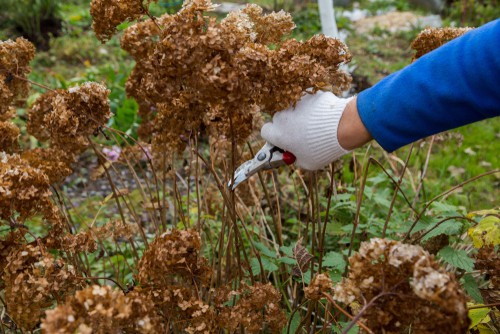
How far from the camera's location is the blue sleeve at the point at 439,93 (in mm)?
1468

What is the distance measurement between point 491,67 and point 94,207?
9.28ft

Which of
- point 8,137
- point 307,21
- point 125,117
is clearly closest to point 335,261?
point 8,137

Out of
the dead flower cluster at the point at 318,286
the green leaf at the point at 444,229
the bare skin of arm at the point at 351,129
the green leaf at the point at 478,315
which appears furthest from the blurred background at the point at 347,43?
the dead flower cluster at the point at 318,286

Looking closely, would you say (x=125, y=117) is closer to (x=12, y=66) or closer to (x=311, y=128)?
(x=12, y=66)

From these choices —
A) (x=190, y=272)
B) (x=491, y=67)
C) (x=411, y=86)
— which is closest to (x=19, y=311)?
(x=190, y=272)

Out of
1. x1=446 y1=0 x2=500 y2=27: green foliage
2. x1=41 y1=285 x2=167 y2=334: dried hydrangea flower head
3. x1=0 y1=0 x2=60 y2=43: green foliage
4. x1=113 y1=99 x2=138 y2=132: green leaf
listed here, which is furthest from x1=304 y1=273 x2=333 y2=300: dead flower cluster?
x1=446 y1=0 x2=500 y2=27: green foliage

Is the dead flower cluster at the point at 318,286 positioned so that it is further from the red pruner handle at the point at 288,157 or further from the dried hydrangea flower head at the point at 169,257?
the red pruner handle at the point at 288,157

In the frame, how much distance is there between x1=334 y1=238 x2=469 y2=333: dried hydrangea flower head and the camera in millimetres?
1033

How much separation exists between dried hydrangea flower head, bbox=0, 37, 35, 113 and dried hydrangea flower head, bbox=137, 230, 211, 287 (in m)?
0.85

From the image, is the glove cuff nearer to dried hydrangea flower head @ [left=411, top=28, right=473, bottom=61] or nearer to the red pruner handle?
the red pruner handle

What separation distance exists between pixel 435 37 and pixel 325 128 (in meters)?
0.63

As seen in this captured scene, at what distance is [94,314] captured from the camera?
1.08 metres

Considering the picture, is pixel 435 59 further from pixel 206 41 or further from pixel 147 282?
pixel 147 282

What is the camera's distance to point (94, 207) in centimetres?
366
